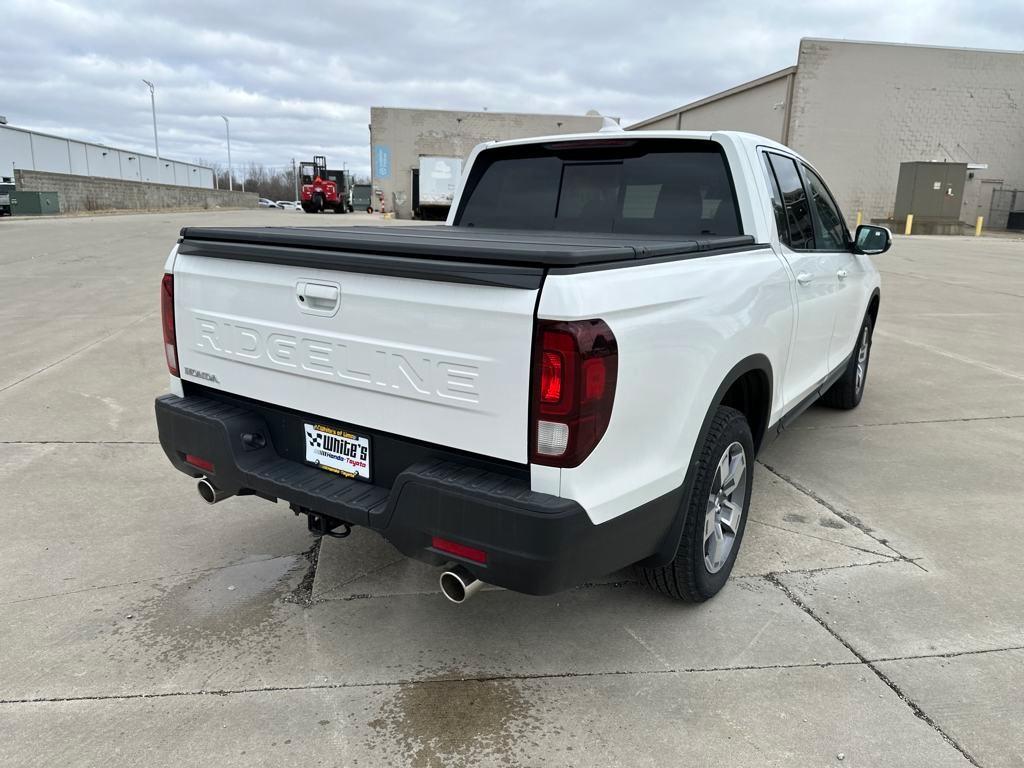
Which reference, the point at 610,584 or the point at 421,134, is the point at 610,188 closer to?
the point at 610,584

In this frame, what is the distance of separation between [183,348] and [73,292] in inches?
383

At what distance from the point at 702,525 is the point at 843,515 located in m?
1.64

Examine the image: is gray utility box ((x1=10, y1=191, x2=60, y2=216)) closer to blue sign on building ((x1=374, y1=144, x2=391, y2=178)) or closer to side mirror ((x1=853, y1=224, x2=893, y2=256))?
blue sign on building ((x1=374, y1=144, x2=391, y2=178))

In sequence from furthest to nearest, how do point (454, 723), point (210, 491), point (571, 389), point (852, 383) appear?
point (852, 383) < point (210, 491) < point (454, 723) < point (571, 389)

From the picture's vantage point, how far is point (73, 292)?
443 inches

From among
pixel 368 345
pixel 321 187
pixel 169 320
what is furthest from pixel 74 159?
pixel 368 345

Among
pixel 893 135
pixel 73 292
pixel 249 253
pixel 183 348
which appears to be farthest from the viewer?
pixel 893 135

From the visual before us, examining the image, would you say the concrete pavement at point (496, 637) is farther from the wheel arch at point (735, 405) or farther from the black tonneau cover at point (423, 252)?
the black tonneau cover at point (423, 252)

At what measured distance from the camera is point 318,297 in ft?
8.45

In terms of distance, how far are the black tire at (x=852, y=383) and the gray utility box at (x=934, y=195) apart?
32278 mm

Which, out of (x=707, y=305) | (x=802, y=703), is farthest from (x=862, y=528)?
(x=707, y=305)

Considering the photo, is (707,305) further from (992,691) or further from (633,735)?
(992,691)

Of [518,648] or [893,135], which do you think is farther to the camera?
[893,135]

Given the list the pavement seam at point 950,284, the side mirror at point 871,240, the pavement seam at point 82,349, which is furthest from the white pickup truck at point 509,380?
the pavement seam at point 950,284
